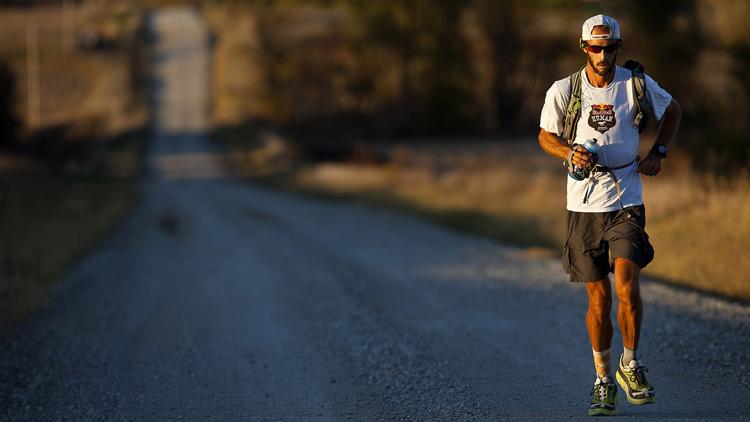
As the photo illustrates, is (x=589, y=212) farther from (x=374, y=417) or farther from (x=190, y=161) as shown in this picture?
(x=190, y=161)

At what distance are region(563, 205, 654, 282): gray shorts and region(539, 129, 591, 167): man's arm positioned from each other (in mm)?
400

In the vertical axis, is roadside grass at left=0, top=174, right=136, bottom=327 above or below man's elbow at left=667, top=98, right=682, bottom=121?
below

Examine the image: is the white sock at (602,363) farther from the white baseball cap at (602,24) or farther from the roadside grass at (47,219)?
the roadside grass at (47,219)

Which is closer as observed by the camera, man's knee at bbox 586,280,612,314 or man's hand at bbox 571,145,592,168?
man's hand at bbox 571,145,592,168

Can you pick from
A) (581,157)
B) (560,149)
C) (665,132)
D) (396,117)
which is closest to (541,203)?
(665,132)

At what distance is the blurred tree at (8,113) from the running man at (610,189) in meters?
49.1

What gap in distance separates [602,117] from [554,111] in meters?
0.31

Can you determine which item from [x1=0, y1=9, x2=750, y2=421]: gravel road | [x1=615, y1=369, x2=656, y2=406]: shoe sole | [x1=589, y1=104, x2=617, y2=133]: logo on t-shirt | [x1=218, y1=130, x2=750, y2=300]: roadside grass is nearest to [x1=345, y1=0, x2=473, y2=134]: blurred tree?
[x1=218, y1=130, x2=750, y2=300]: roadside grass

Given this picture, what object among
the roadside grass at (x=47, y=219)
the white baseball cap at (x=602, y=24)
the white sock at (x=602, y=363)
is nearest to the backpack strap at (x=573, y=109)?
the white baseball cap at (x=602, y=24)

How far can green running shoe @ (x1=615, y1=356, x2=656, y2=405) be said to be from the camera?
5.48 m

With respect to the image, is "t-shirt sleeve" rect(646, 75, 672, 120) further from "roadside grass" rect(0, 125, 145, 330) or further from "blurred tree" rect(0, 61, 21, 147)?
"blurred tree" rect(0, 61, 21, 147)

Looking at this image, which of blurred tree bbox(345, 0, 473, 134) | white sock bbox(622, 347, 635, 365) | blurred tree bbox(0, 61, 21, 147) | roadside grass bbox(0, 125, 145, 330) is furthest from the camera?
blurred tree bbox(345, 0, 473, 134)

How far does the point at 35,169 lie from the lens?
129ft

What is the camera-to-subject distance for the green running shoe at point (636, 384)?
5.48 metres
